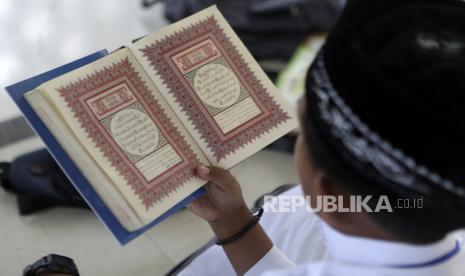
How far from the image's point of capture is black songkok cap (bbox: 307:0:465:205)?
0.43 metres

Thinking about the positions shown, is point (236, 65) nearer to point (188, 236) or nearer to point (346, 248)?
point (346, 248)

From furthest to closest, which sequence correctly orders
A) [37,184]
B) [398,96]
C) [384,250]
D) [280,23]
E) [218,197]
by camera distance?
[280,23] → [37,184] → [218,197] → [384,250] → [398,96]

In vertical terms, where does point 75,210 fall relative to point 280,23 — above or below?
→ below

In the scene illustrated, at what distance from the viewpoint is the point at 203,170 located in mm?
732

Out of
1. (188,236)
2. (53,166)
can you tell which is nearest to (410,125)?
(188,236)

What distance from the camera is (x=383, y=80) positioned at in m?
0.44

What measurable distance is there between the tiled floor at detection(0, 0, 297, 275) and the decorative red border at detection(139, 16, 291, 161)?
44 centimetres

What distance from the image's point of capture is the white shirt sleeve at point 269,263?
2.53 feet

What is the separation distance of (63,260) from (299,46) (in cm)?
99

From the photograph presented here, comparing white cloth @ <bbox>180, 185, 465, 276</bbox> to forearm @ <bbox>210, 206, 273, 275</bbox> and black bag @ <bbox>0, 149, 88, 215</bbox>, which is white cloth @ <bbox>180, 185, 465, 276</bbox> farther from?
black bag @ <bbox>0, 149, 88, 215</bbox>

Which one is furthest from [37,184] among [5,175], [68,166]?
[68,166]

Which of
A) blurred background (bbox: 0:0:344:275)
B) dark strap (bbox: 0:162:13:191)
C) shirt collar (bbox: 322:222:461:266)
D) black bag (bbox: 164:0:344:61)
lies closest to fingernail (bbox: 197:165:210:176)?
shirt collar (bbox: 322:222:461:266)

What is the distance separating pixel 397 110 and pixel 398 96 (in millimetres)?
13

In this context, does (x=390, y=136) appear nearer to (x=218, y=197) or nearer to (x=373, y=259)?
(x=373, y=259)
